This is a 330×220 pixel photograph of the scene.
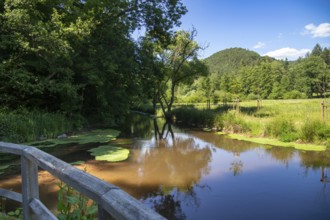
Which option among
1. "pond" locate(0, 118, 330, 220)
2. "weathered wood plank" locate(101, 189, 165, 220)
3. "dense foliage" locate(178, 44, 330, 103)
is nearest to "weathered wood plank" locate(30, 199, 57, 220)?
"weathered wood plank" locate(101, 189, 165, 220)

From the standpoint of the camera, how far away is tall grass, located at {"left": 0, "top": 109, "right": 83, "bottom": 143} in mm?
10844

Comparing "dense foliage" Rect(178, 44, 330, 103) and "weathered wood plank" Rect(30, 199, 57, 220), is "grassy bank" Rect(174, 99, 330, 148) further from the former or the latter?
"dense foliage" Rect(178, 44, 330, 103)

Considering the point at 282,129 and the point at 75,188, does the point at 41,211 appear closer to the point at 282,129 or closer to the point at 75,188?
the point at 75,188

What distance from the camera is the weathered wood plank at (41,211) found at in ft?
6.09

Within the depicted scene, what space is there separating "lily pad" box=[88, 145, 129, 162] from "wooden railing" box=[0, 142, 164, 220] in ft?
23.2

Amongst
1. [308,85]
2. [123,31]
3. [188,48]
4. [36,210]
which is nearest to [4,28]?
[123,31]

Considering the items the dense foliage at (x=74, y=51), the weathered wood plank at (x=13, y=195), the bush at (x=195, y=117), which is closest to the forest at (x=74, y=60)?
the dense foliage at (x=74, y=51)

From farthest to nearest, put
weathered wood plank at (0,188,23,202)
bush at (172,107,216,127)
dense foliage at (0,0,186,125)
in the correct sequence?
bush at (172,107,216,127) < dense foliage at (0,0,186,125) < weathered wood plank at (0,188,23,202)

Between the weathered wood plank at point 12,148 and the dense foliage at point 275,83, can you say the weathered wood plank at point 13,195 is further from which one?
the dense foliage at point 275,83

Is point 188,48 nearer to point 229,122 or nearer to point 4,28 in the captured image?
point 229,122

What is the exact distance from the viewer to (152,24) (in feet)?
64.6

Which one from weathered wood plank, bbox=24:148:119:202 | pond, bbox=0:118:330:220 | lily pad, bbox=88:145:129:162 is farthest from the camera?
lily pad, bbox=88:145:129:162

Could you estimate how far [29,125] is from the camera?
12.0 meters

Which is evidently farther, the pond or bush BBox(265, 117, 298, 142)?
bush BBox(265, 117, 298, 142)
